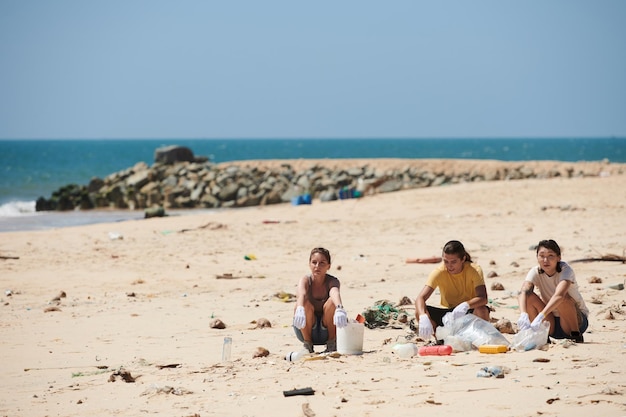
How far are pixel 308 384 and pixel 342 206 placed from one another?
16.5 meters

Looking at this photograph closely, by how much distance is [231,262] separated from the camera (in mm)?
13805

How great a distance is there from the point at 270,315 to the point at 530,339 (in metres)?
3.30

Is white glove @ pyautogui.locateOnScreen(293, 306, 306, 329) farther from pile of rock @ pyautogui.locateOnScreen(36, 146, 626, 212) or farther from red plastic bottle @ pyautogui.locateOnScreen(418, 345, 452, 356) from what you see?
pile of rock @ pyautogui.locateOnScreen(36, 146, 626, 212)

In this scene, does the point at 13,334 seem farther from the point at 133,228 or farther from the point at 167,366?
the point at 133,228

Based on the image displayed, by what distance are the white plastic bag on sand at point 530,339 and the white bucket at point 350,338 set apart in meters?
1.15

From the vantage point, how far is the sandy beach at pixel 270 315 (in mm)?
5492

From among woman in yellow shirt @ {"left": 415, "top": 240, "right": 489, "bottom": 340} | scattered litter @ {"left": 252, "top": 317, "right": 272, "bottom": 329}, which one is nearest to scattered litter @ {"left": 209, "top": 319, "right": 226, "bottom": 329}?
scattered litter @ {"left": 252, "top": 317, "right": 272, "bottom": 329}

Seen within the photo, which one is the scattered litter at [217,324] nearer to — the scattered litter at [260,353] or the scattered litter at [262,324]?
the scattered litter at [262,324]

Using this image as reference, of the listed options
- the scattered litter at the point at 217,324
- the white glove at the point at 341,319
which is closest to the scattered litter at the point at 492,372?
the white glove at the point at 341,319

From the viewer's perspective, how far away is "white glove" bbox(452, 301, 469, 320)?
695 centimetres

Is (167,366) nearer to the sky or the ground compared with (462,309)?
nearer to the ground

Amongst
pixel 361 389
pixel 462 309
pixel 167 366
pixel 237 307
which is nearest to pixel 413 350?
pixel 462 309

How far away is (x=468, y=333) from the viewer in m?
6.79

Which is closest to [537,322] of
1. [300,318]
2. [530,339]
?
[530,339]
